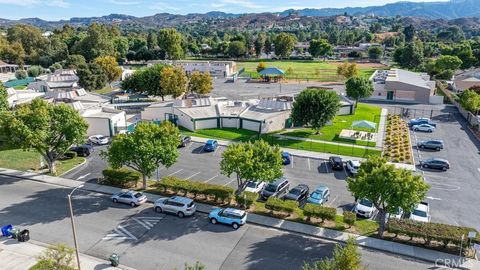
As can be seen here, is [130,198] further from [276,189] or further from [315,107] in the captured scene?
[315,107]

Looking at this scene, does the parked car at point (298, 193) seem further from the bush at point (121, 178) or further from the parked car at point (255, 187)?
the bush at point (121, 178)

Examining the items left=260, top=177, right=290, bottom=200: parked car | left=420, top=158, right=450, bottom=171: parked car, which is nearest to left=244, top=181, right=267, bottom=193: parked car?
left=260, top=177, right=290, bottom=200: parked car

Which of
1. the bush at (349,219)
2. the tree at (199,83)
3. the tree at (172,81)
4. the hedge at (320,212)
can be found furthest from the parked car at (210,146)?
the tree at (199,83)

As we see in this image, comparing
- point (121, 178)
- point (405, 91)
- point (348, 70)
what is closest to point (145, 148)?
point (121, 178)

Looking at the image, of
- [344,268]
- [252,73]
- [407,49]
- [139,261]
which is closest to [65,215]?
[139,261]

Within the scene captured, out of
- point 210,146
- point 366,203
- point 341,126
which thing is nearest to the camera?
point 366,203

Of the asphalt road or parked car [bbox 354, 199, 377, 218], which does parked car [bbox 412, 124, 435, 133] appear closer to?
parked car [bbox 354, 199, 377, 218]
